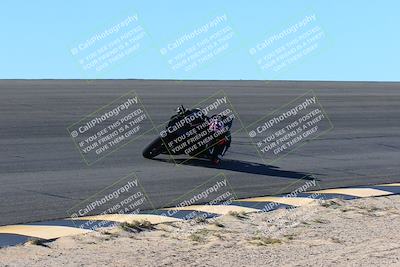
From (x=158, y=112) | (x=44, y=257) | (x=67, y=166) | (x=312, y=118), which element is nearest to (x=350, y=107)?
(x=312, y=118)

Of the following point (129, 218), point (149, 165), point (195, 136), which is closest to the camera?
point (129, 218)

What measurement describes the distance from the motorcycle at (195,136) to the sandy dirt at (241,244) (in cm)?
381

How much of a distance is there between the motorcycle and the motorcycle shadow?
0.18 metres

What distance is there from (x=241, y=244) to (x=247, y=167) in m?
5.73

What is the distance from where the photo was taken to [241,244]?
8.20 m

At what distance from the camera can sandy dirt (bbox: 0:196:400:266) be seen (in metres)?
7.43

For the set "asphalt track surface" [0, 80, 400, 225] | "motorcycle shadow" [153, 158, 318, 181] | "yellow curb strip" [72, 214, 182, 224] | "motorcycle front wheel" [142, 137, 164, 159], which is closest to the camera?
"yellow curb strip" [72, 214, 182, 224]

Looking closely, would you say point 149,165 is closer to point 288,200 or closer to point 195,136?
point 195,136

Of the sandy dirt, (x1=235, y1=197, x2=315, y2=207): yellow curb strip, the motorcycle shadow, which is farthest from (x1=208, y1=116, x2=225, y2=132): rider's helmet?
the sandy dirt

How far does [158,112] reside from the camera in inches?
952

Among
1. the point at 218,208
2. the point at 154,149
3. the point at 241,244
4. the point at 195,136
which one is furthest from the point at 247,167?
the point at 241,244

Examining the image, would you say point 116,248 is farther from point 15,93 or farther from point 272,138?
point 15,93

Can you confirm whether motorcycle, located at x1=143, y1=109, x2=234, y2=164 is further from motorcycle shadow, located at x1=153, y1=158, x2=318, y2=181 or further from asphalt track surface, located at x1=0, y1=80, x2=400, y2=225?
asphalt track surface, located at x1=0, y1=80, x2=400, y2=225

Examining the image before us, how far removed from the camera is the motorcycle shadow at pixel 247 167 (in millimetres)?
13352
